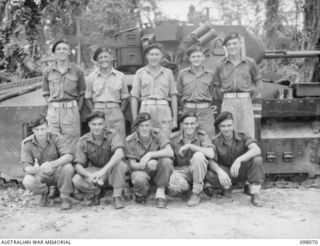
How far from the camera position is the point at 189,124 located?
16.5ft

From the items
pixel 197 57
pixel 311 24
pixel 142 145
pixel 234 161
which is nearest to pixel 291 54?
pixel 197 57

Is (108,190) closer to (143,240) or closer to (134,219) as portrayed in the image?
(134,219)

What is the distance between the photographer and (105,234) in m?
4.00

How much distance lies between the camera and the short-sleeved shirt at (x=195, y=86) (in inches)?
215

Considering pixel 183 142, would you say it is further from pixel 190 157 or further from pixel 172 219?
pixel 172 219

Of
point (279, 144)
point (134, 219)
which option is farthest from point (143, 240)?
point (279, 144)

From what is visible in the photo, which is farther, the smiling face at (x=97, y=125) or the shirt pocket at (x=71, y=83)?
the shirt pocket at (x=71, y=83)

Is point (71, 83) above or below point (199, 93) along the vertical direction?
above

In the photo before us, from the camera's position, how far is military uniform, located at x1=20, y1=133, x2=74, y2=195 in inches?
191

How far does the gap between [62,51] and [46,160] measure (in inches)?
50.1

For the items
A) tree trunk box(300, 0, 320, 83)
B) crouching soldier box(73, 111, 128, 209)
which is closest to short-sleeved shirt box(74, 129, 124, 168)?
crouching soldier box(73, 111, 128, 209)

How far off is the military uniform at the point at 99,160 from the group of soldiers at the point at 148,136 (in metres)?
0.01

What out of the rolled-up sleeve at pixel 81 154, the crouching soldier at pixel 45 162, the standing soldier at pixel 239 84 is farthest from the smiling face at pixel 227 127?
the crouching soldier at pixel 45 162

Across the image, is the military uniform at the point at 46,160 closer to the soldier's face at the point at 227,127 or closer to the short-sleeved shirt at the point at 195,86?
the short-sleeved shirt at the point at 195,86
